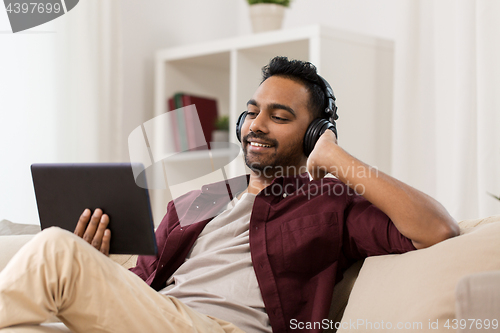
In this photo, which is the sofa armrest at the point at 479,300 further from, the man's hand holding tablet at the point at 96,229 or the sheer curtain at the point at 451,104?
the sheer curtain at the point at 451,104

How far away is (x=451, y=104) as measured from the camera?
2023 millimetres

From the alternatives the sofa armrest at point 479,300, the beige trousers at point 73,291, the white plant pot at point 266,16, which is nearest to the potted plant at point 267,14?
the white plant pot at point 266,16

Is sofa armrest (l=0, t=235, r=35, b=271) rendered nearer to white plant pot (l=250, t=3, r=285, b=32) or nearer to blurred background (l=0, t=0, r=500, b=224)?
blurred background (l=0, t=0, r=500, b=224)

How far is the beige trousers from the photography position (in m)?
0.85

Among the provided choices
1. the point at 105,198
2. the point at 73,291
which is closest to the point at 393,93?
the point at 105,198

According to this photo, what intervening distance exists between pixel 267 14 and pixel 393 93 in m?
0.71

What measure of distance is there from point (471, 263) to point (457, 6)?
4.44 feet

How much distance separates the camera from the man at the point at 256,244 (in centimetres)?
90

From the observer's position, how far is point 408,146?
2.15 meters

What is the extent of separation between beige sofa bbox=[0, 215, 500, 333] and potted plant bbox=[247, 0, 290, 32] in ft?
5.23

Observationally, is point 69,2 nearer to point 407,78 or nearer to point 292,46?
point 292,46

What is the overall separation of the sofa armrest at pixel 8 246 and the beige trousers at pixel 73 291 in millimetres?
535

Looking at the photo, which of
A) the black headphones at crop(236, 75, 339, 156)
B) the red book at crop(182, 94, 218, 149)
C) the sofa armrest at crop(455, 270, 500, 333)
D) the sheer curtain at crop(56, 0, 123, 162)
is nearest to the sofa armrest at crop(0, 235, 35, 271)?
the black headphones at crop(236, 75, 339, 156)

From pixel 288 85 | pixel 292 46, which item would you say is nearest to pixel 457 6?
pixel 292 46
